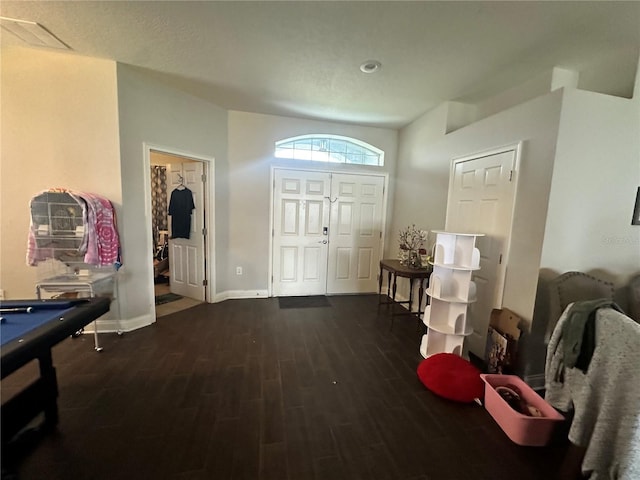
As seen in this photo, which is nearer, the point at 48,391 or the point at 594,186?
the point at 48,391

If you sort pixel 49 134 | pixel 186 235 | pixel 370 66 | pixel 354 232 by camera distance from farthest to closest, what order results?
pixel 354 232 → pixel 186 235 → pixel 49 134 → pixel 370 66

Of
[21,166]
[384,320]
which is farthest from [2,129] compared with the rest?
[384,320]

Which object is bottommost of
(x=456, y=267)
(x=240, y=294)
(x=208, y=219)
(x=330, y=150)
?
(x=240, y=294)

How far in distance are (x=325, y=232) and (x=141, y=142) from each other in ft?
8.67

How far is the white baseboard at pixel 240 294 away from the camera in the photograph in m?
3.94

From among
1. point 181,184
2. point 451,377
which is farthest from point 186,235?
point 451,377

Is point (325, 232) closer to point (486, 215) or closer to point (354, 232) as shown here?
point (354, 232)

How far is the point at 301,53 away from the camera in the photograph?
2.30 meters

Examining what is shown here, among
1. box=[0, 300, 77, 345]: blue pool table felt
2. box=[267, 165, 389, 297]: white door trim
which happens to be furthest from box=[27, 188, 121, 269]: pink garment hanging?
box=[267, 165, 389, 297]: white door trim

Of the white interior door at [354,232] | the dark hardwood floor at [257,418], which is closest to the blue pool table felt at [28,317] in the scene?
the dark hardwood floor at [257,418]

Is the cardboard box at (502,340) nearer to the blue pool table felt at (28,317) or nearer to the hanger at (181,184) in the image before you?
the blue pool table felt at (28,317)

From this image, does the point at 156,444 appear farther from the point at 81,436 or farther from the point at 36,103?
the point at 36,103

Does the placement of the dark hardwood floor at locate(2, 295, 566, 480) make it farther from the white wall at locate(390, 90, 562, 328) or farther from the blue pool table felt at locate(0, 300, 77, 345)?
the white wall at locate(390, 90, 562, 328)

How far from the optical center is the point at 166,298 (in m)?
3.92
